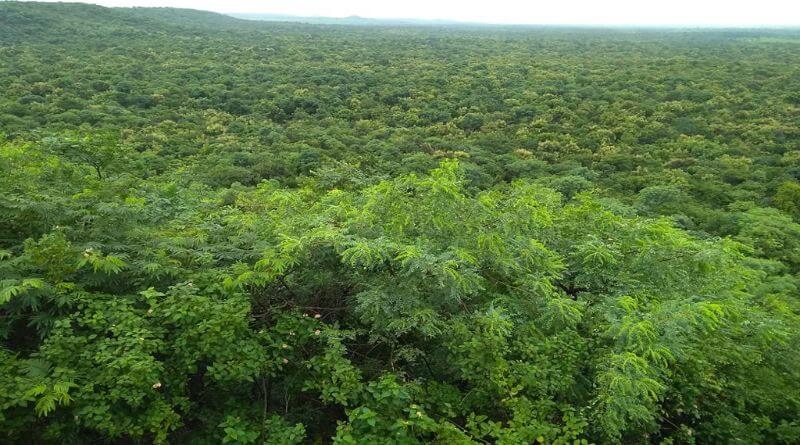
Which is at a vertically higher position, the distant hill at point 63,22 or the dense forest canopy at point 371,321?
the distant hill at point 63,22

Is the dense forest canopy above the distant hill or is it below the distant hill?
below

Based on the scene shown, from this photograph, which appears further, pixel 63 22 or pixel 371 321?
pixel 63 22

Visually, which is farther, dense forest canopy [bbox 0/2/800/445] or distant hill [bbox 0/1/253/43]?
distant hill [bbox 0/1/253/43]

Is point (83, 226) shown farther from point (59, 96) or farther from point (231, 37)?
point (231, 37)

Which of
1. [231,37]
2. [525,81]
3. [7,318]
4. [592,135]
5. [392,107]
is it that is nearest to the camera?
[7,318]

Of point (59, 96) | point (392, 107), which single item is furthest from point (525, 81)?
point (59, 96)

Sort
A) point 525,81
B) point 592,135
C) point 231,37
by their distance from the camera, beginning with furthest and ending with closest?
point 231,37 → point 525,81 → point 592,135

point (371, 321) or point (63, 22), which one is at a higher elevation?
point (63, 22)

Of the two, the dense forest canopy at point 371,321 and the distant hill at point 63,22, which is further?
the distant hill at point 63,22

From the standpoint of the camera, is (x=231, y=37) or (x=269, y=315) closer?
(x=269, y=315)

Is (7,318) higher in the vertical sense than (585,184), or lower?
higher

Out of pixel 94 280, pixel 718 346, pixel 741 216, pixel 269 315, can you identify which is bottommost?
pixel 741 216
